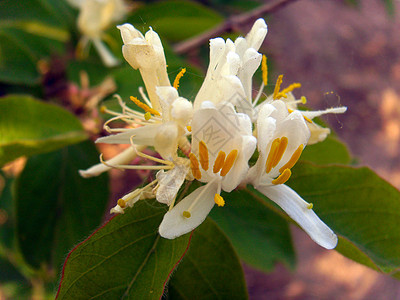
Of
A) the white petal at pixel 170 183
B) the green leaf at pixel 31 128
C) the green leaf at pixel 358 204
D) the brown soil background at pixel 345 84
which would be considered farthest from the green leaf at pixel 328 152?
the brown soil background at pixel 345 84

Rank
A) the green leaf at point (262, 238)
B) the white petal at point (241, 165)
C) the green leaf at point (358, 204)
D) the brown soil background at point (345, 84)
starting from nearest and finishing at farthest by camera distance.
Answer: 1. the white petal at point (241, 165)
2. the green leaf at point (358, 204)
3. the green leaf at point (262, 238)
4. the brown soil background at point (345, 84)

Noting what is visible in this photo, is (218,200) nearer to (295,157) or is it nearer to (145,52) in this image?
(295,157)

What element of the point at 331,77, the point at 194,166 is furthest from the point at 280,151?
the point at 331,77

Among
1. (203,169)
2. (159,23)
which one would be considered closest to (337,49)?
(159,23)

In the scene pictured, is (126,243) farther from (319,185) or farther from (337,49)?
(337,49)

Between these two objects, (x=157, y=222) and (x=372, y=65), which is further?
(x=372, y=65)

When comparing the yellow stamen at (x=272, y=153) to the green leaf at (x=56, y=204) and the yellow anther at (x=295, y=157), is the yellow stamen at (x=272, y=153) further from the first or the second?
the green leaf at (x=56, y=204)
